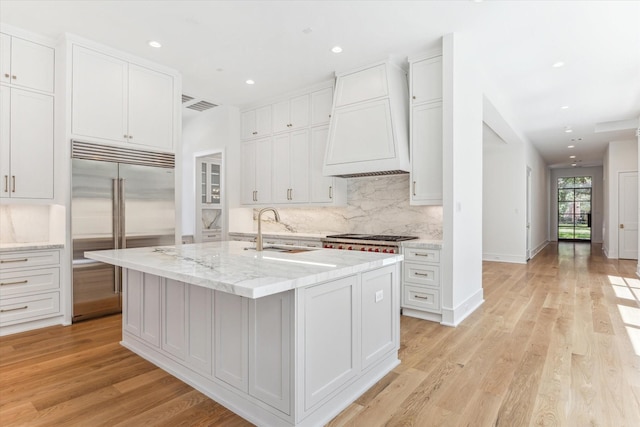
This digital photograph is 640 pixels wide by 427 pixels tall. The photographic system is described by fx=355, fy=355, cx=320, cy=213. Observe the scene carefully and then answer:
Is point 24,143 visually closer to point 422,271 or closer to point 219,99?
point 219,99

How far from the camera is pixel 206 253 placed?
266 centimetres

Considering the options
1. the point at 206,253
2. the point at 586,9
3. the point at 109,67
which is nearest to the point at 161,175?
the point at 109,67

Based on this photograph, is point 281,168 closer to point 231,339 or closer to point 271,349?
point 231,339

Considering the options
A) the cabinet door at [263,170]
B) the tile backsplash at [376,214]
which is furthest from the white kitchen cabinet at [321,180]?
the cabinet door at [263,170]

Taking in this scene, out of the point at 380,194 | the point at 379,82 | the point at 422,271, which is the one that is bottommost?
the point at 422,271

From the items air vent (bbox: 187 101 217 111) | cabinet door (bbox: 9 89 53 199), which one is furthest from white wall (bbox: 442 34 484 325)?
cabinet door (bbox: 9 89 53 199)

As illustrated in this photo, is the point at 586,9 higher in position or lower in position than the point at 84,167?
higher

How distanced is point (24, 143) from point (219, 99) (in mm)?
2801

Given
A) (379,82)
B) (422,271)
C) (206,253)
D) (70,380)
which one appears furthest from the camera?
(379,82)

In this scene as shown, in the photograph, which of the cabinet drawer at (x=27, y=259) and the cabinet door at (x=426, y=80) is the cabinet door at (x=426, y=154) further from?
the cabinet drawer at (x=27, y=259)

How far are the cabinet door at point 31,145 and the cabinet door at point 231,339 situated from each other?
280cm

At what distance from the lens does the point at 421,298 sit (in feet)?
12.7

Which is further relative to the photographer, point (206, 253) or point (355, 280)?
point (206, 253)

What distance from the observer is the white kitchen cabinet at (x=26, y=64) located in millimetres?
3455
